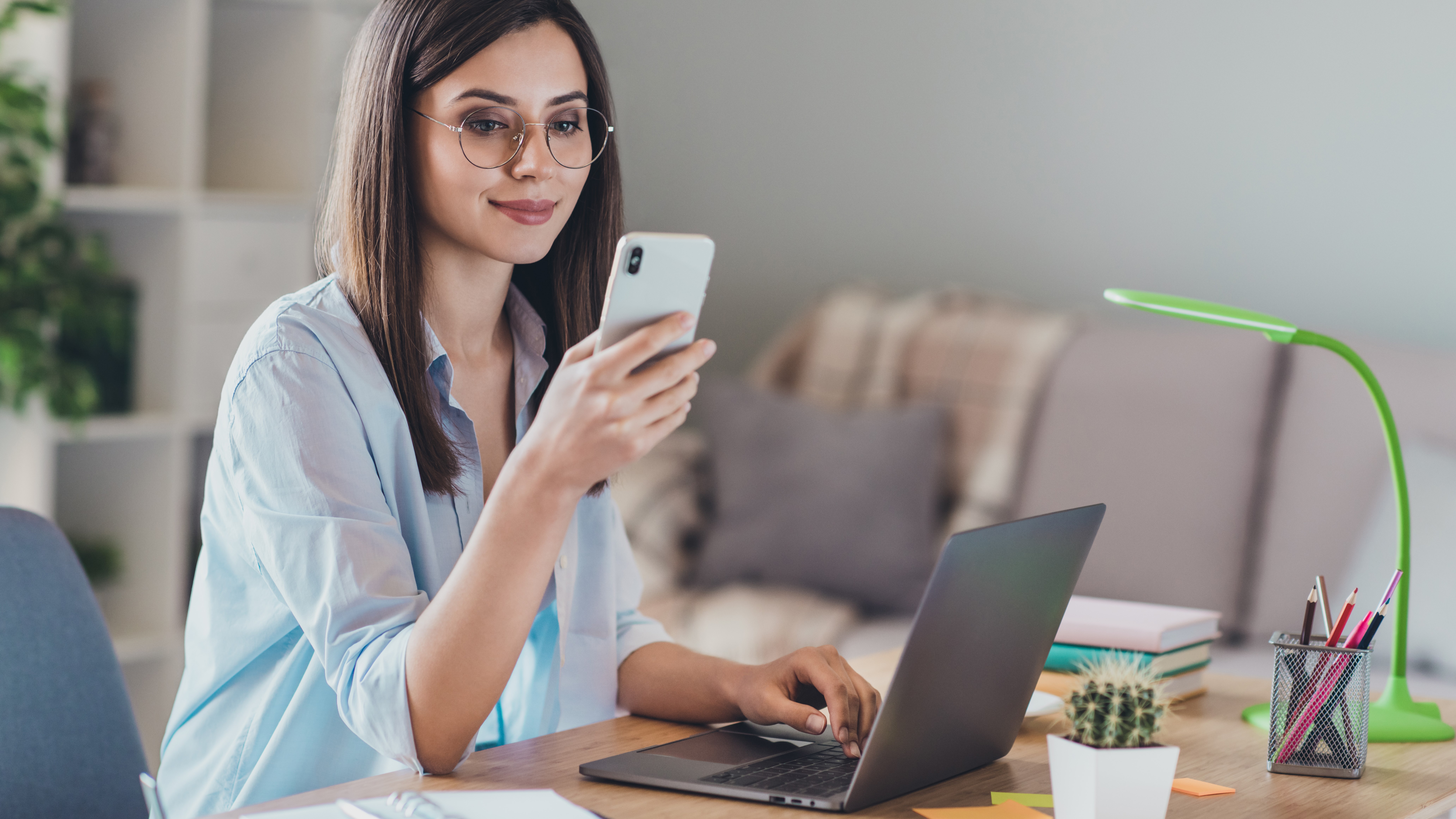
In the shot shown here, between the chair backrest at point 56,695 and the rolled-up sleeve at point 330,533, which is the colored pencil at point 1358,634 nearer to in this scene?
the rolled-up sleeve at point 330,533

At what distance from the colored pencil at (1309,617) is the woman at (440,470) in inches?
13.0

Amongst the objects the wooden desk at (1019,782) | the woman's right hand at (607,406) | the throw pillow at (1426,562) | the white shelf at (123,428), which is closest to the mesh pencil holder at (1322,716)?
the wooden desk at (1019,782)

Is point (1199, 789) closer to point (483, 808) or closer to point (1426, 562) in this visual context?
point (483, 808)

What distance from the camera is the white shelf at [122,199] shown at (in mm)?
2490

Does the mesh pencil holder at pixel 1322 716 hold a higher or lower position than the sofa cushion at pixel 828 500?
higher

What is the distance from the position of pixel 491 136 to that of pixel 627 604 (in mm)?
A: 460

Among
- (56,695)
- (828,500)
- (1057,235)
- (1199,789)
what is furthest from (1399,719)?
(1057,235)

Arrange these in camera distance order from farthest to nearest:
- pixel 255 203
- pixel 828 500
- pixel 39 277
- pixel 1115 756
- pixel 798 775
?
pixel 255 203 < pixel 828 500 < pixel 39 277 < pixel 798 775 < pixel 1115 756

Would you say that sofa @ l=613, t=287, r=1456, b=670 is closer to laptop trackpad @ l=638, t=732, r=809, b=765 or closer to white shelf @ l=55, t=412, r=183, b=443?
white shelf @ l=55, t=412, r=183, b=443

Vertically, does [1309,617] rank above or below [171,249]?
below

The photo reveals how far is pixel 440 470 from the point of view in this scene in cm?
110

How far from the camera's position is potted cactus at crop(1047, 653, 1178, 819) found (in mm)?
828

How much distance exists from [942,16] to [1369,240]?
40.4 inches

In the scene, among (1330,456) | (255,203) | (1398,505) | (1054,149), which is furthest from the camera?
(1054,149)
